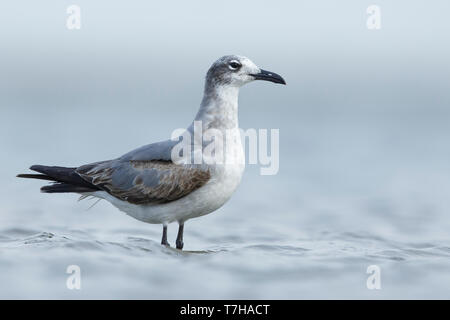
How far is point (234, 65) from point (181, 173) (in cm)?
157

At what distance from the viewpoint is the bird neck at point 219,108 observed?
9.98 metres

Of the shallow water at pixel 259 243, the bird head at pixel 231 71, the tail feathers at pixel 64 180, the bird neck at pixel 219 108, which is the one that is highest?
the bird head at pixel 231 71

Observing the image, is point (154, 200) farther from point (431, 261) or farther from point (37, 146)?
point (37, 146)

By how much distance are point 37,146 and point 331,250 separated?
11.8m

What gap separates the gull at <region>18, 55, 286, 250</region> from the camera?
9617 millimetres

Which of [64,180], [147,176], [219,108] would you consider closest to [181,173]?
[147,176]

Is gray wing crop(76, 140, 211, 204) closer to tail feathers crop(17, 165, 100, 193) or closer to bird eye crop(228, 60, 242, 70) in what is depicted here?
tail feathers crop(17, 165, 100, 193)

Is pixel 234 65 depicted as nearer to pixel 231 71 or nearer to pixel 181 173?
pixel 231 71

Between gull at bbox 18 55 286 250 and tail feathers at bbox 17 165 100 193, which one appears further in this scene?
tail feathers at bbox 17 165 100 193

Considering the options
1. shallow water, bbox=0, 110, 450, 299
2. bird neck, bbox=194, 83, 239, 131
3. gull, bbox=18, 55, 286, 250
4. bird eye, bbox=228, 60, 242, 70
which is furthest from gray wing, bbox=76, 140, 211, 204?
bird eye, bbox=228, 60, 242, 70

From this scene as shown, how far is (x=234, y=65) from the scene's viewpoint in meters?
10.2

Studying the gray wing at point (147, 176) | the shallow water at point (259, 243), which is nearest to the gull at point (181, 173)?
the gray wing at point (147, 176)

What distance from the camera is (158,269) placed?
894 centimetres

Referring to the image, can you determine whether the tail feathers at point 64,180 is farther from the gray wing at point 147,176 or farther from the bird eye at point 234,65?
the bird eye at point 234,65
